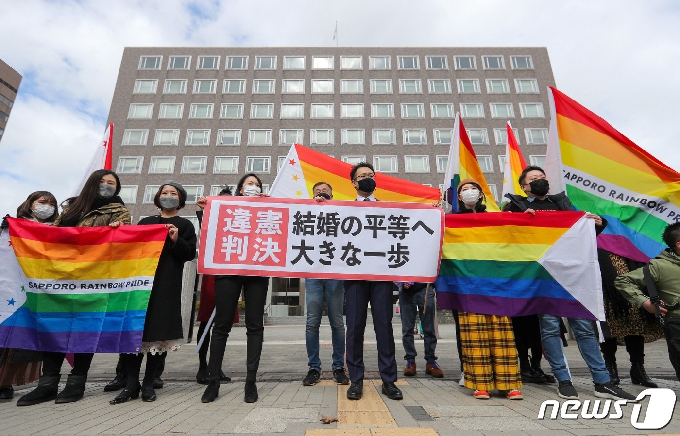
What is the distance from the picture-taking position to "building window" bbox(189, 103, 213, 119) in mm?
37719

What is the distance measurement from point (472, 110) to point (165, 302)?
39.9 m

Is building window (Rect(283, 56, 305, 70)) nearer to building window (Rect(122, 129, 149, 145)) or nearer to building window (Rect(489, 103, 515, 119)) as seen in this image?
building window (Rect(122, 129, 149, 145))

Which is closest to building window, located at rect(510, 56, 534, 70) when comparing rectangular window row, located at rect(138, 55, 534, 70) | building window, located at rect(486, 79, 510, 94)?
rectangular window row, located at rect(138, 55, 534, 70)

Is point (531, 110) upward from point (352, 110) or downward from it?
downward

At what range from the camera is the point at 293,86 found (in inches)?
1551

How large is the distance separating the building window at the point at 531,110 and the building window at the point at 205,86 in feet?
108

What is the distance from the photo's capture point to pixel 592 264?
12.4 ft

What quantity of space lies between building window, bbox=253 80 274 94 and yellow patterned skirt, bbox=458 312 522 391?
129 ft

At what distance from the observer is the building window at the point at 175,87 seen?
38594 millimetres

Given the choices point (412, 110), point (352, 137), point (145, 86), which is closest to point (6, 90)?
point (145, 86)

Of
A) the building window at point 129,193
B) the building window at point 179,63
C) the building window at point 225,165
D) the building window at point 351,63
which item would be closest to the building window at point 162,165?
the building window at point 129,193

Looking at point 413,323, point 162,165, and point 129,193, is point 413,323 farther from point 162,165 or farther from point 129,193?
point 129,193

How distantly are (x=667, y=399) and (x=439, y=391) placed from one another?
76.0 inches

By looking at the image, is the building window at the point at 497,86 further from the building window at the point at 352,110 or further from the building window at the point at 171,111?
the building window at the point at 171,111
